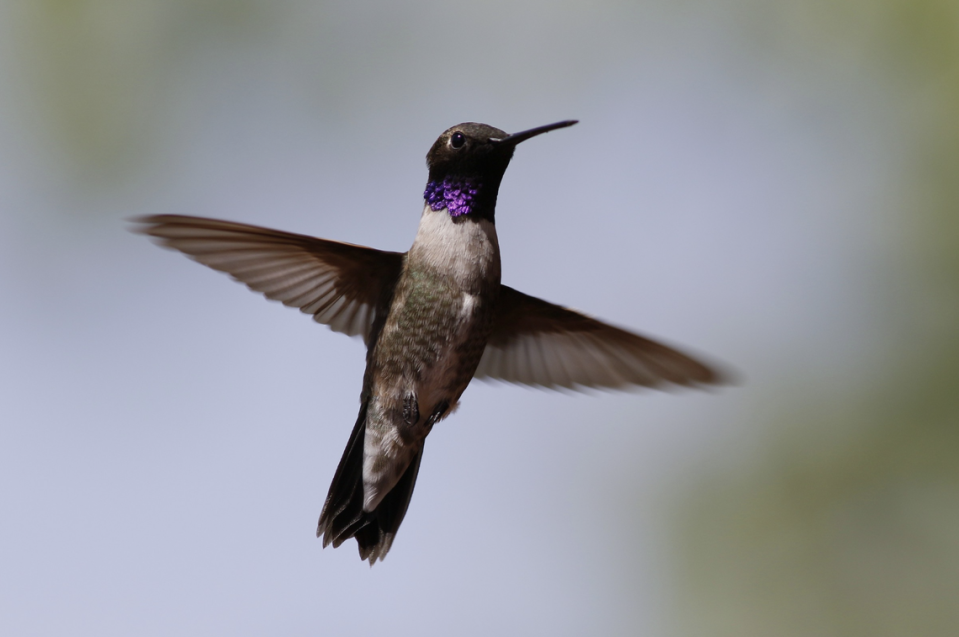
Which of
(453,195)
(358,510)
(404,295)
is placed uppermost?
(453,195)

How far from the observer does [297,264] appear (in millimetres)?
1706

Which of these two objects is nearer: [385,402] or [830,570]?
[385,402]

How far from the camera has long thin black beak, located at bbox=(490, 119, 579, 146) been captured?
123 cm

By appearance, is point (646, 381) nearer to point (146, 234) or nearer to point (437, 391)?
point (437, 391)

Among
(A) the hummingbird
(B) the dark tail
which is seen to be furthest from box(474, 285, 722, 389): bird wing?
(B) the dark tail

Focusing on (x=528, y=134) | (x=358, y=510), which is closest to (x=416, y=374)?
(x=358, y=510)

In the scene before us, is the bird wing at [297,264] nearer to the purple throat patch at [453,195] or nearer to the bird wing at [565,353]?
the purple throat patch at [453,195]

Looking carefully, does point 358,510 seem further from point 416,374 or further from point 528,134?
point 528,134

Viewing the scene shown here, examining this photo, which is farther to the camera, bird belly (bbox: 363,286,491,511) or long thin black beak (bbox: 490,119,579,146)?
bird belly (bbox: 363,286,491,511)

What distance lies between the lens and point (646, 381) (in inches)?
73.2

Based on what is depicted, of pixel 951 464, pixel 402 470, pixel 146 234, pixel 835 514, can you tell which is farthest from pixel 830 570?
pixel 146 234

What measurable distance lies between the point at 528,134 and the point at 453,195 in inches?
10.7

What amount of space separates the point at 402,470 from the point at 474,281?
368 millimetres

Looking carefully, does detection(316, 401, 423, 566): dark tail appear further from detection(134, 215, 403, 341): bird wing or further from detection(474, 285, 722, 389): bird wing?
detection(474, 285, 722, 389): bird wing
